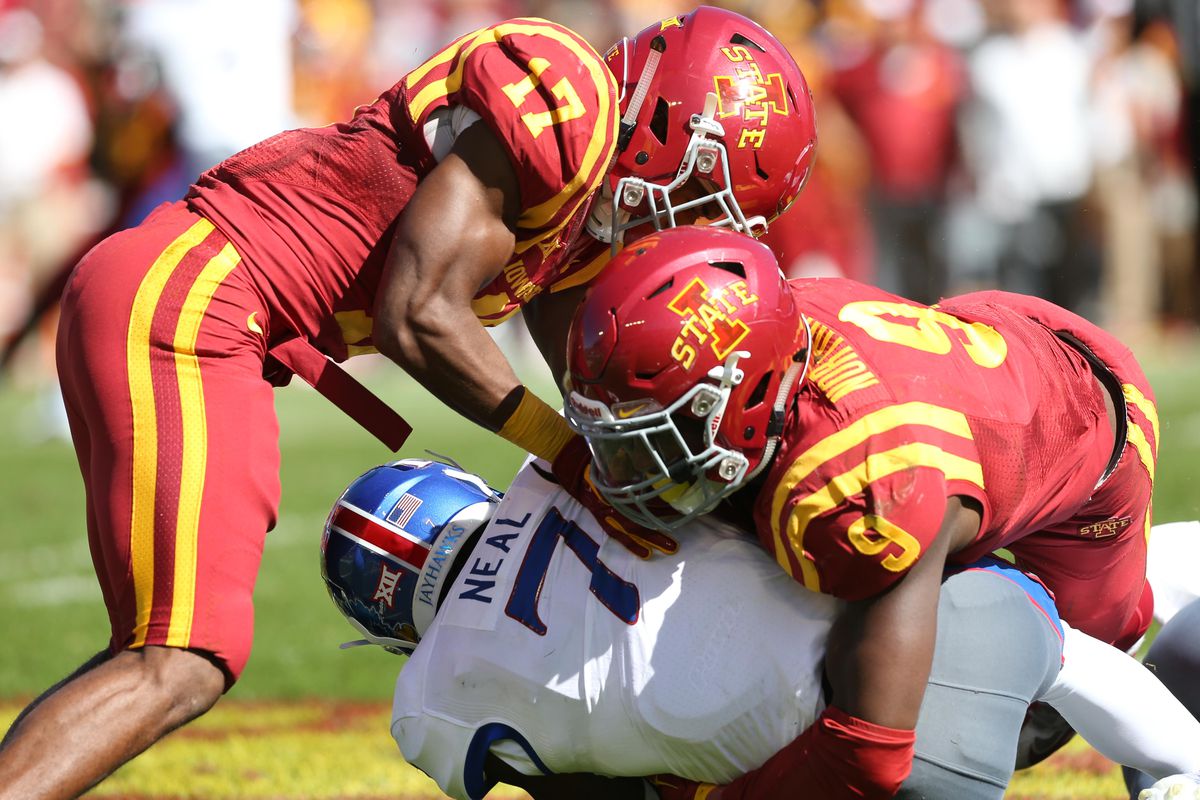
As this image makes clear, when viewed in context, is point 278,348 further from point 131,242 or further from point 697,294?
point 697,294

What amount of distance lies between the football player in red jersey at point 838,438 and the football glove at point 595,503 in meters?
0.05

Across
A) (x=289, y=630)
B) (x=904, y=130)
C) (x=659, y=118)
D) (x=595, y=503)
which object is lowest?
(x=289, y=630)

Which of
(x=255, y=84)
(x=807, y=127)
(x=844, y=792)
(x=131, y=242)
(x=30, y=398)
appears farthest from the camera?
(x=30, y=398)

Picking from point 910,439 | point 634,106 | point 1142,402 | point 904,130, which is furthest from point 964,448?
point 904,130

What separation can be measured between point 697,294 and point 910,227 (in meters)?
10.7

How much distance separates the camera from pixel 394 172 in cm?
342

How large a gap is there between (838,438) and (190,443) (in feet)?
3.97

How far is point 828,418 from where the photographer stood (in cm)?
281

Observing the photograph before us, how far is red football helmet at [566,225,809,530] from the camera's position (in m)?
2.83

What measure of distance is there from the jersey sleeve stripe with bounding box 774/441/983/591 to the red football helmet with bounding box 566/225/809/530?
0.16 meters

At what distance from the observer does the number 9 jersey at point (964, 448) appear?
271 cm

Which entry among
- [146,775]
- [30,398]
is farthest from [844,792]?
[30,398]

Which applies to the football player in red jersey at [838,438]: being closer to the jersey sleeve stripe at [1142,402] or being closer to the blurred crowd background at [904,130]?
the jersey sleeve stripe at [1142,402]

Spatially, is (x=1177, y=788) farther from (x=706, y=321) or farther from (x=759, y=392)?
(x=706, y=321)
